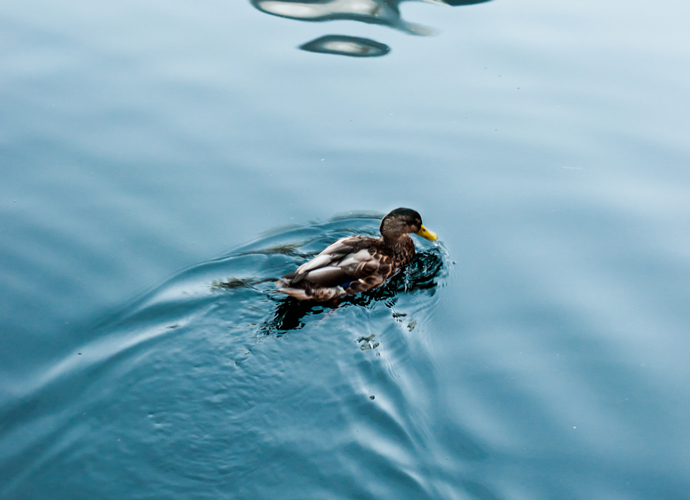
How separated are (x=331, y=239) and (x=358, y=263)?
1.61ft

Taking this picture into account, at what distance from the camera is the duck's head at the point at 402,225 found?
659 centimetres

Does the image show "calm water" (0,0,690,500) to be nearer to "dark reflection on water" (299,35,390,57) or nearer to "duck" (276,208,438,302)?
"dark reflection on water" (299,35,390,57)

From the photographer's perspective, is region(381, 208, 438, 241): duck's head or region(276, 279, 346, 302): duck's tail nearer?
region(276, 279, 346, 302): duck's tail

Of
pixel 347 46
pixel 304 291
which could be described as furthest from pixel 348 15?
pixel 304 291

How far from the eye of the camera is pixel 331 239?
6.75 metres

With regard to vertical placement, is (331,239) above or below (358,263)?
above

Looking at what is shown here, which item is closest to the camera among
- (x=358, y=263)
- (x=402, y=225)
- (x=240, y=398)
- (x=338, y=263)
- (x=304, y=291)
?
(x=240, y=398)

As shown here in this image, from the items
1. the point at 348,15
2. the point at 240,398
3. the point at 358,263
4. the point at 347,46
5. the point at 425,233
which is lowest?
the point at 240,398

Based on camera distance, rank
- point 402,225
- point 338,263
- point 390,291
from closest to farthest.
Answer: point 338,263 < point 390,291 < point 402,225

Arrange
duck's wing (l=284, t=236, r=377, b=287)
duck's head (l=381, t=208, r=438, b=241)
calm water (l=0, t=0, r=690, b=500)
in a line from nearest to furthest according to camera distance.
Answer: calm water (l=0, t=0, r=690, b=500) → duck's wing (l=284, t=236, r=377, b=287) → duck's head (l=381, t=208, r=438, b=241)

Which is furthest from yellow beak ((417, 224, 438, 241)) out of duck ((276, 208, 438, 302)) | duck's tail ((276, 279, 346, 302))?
duck's tail ((276, 279, 346, 302))

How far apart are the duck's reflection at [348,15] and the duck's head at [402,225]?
3856mm

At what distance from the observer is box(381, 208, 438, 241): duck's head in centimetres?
659

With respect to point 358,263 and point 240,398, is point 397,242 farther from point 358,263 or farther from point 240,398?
point 240,398
